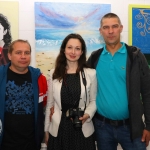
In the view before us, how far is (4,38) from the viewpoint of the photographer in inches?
86.4

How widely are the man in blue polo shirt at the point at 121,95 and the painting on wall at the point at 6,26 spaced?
38.0 inches

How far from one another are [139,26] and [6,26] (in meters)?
1.44

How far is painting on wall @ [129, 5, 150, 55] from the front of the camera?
7.80ft

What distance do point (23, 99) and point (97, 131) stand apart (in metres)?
0.70

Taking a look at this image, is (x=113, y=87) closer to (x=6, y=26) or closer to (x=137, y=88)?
(x=137, y=88)

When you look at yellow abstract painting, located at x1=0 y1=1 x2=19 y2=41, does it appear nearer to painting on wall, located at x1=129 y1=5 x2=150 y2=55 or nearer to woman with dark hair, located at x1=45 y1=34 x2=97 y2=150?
woman with dark hair, located at x1=45 y1=34 x2=97 y2=150

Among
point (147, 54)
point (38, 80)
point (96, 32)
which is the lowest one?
point (38, 80)

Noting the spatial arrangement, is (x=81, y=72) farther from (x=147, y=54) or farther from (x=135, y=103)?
(x=147, y=54)

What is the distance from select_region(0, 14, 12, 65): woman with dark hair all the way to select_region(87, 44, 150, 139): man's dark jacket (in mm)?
1227

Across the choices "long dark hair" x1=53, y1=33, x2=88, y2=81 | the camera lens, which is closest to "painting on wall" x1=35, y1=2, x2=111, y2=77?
"long dark hair" x1=53, y1=33, x2=88, y2=81

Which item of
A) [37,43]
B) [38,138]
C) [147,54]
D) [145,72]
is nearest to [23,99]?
[38,138]

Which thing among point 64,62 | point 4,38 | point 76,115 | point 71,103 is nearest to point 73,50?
point 64,62

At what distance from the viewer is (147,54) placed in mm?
2408

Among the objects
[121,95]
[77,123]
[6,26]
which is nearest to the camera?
[77,123]
